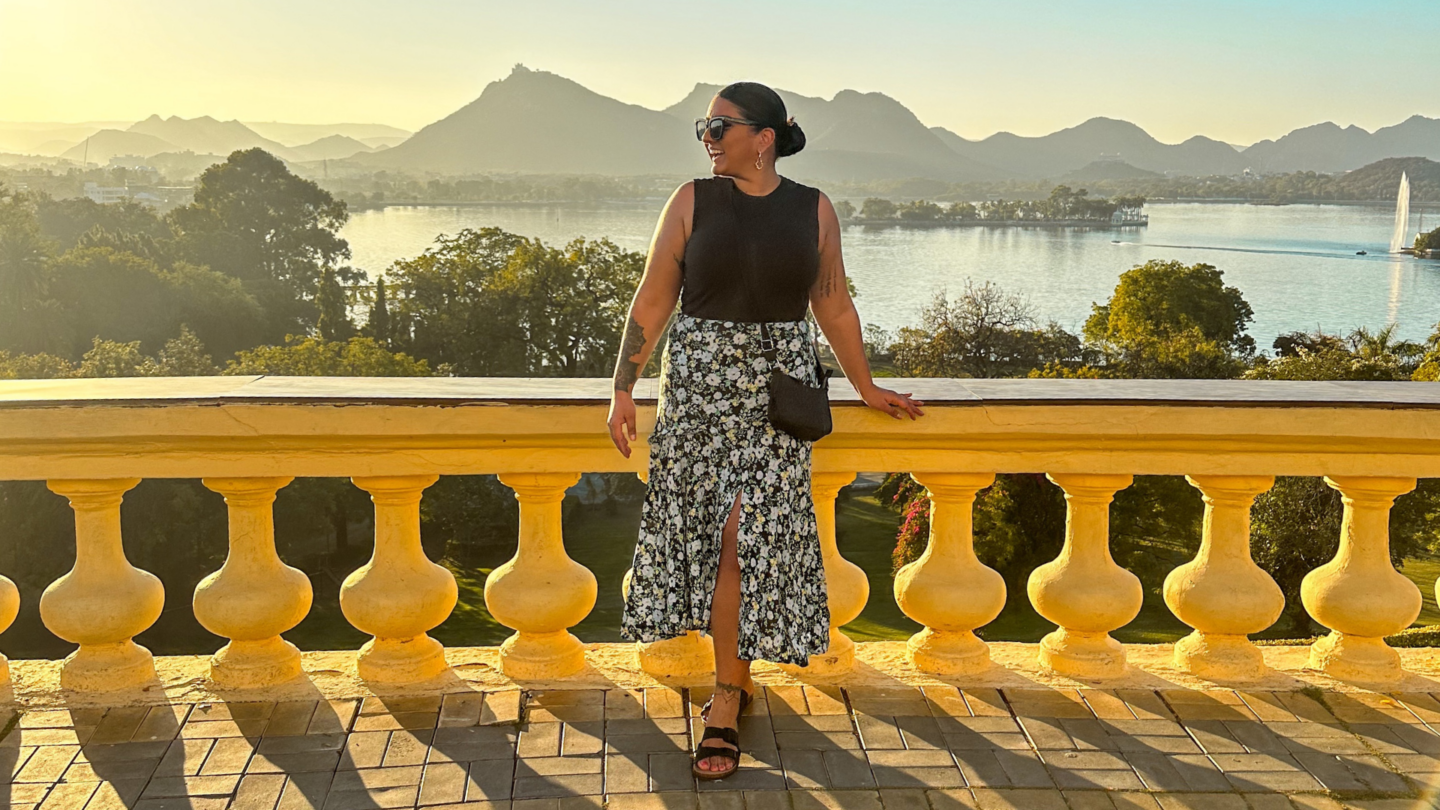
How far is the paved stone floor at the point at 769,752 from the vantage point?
2623 millimetres

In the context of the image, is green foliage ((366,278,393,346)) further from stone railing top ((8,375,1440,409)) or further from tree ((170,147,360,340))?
stone railing top ((8,375,1440,409))

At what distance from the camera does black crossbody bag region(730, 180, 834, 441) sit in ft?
9.29

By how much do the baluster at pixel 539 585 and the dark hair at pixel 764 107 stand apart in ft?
3.43

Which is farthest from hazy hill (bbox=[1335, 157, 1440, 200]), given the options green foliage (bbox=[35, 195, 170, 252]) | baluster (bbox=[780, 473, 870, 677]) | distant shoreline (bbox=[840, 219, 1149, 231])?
baluster (bbox=[780, 473, 870, 677])

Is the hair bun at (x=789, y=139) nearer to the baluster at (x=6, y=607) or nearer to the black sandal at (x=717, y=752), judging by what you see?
the black sandal at (x=717, y=752)

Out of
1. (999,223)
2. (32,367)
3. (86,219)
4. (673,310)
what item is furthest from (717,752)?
(999,223)

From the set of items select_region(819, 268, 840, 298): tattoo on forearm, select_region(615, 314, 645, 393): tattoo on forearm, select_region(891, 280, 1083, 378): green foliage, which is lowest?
select_region(891, 280, 1083, 378): green foliage

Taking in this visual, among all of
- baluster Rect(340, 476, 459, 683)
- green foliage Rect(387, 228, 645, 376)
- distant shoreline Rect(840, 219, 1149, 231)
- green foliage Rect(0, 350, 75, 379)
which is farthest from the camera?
distant shoreline Rect(840, 219, 1149, 231)

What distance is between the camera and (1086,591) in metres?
3.14

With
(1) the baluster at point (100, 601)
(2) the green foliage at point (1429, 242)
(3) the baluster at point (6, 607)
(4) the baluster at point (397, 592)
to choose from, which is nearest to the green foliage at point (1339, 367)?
(4) the baluster at point (397, 592)

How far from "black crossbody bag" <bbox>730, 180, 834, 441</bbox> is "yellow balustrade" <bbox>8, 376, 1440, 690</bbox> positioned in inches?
5.1

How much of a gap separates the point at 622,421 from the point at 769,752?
35.3 inches

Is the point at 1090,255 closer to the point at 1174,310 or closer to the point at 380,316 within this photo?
the point at 1174,310

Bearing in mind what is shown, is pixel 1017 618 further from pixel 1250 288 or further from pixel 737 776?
pixel 1250 288
